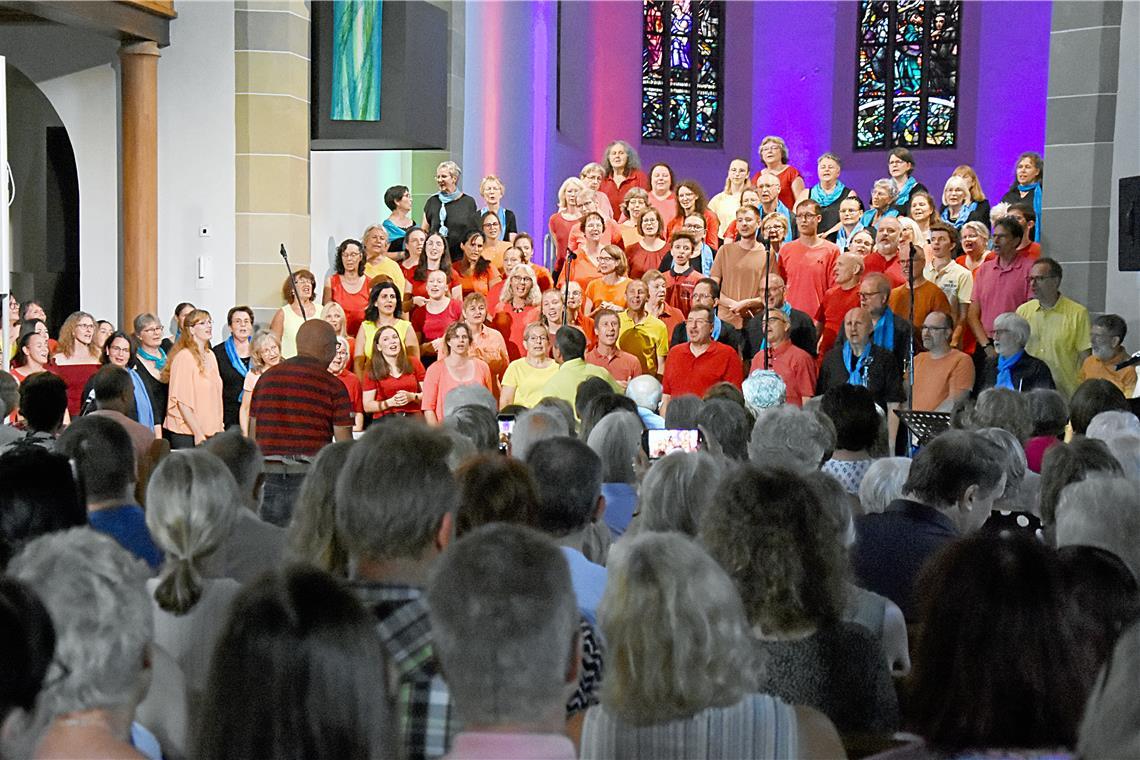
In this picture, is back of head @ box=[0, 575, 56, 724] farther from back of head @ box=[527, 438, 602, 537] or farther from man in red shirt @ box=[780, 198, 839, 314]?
man in red shirt @ box=[780, 198, 839, 314]

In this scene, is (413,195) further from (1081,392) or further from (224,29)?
(1081,392)

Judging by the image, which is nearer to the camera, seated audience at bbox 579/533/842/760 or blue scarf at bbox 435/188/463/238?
seated audience at bbox 579/533/842/760

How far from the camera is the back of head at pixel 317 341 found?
6531 mm

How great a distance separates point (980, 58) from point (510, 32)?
636cm

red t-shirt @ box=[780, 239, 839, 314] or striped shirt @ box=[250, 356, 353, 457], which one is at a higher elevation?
red t-shirt @ box=[780, 239, 839, 314]

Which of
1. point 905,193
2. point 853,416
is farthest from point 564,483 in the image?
point 905,193

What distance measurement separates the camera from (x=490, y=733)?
1.83m

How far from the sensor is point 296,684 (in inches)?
63.8

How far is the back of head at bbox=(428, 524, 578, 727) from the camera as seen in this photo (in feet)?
6.01

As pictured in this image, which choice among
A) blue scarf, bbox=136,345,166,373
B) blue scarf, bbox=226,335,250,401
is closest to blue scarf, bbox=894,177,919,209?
blue scarf, bbox=226,335,250,401

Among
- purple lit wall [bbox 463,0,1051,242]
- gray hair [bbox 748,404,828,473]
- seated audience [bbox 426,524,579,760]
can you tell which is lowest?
gray hair [bbox 748,404,828,473]

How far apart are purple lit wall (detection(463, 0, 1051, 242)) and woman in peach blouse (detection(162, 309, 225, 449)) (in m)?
7.44

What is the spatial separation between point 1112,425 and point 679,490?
7.62ft

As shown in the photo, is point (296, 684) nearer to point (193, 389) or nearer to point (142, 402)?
point (142, 402)
